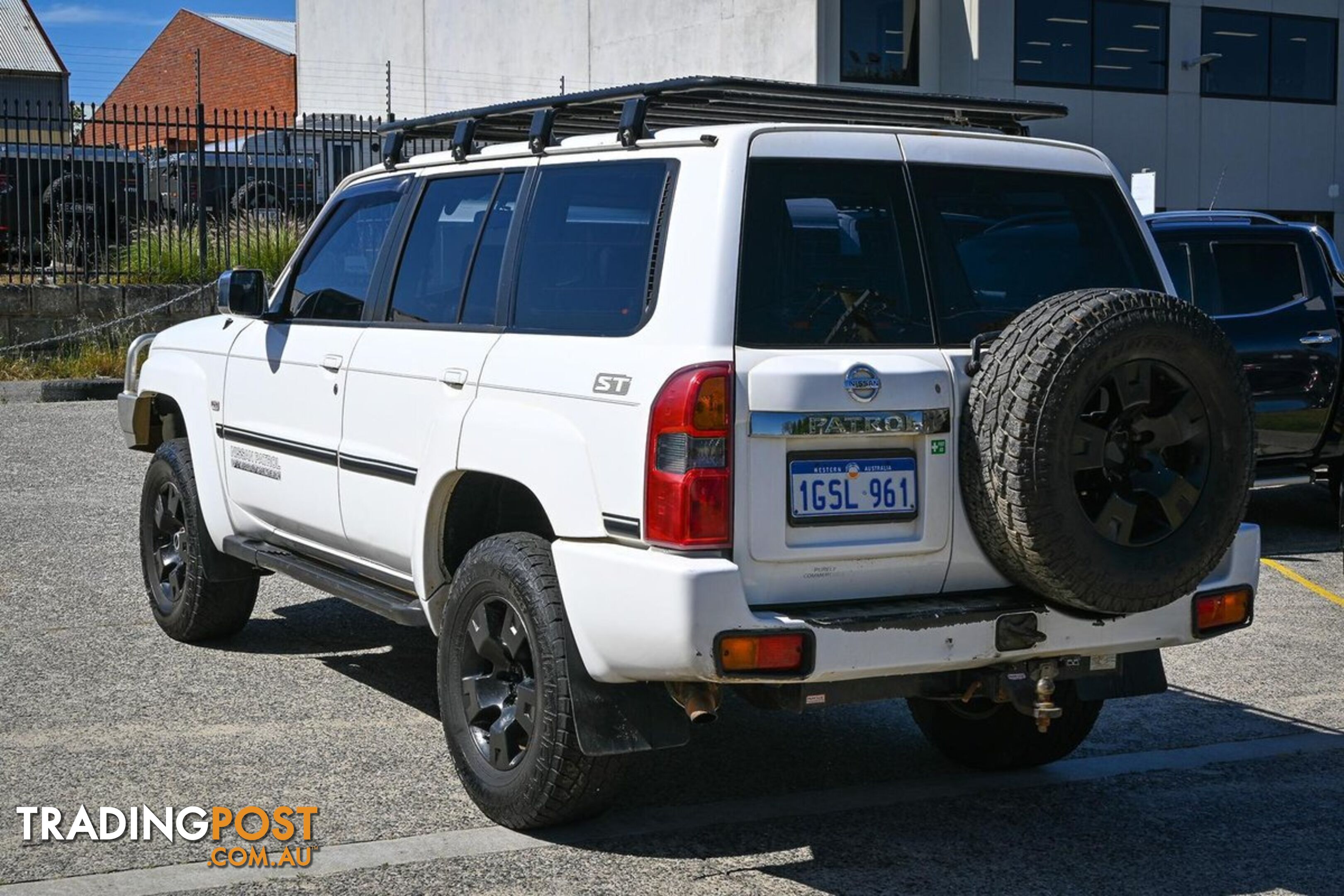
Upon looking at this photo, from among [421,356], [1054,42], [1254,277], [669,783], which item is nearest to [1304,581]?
[1254,277]

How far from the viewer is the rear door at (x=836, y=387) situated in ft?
14.3

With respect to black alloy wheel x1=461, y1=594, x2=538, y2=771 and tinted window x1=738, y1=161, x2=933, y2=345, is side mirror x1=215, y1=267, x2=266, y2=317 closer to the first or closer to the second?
black alloy wheel x1=461, y1=594, x2=538, y2=771

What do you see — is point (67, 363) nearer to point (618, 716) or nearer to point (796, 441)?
point (618, 716)

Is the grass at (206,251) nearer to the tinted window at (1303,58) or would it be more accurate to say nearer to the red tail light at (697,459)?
the red tail light at (697,459)

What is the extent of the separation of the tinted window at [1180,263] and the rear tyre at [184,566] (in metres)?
5.93

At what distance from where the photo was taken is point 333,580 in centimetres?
607

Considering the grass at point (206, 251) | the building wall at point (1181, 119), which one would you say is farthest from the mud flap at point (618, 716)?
→ the building wall at point (1181, 119)

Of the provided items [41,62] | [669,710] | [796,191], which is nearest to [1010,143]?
[796,191]

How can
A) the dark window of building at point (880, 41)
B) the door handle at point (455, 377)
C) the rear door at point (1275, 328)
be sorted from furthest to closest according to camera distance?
the dark window of building at point (880, 41)
the rear door at point (1275, 328)
the door handle at point (455, 377)

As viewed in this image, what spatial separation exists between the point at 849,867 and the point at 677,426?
1.40 metres

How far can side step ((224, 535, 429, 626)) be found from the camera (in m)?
5.59

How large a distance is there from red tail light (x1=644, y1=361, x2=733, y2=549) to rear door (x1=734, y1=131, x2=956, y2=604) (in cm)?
4

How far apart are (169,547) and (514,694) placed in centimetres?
311

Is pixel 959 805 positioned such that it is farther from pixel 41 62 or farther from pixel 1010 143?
pixel 41 62
